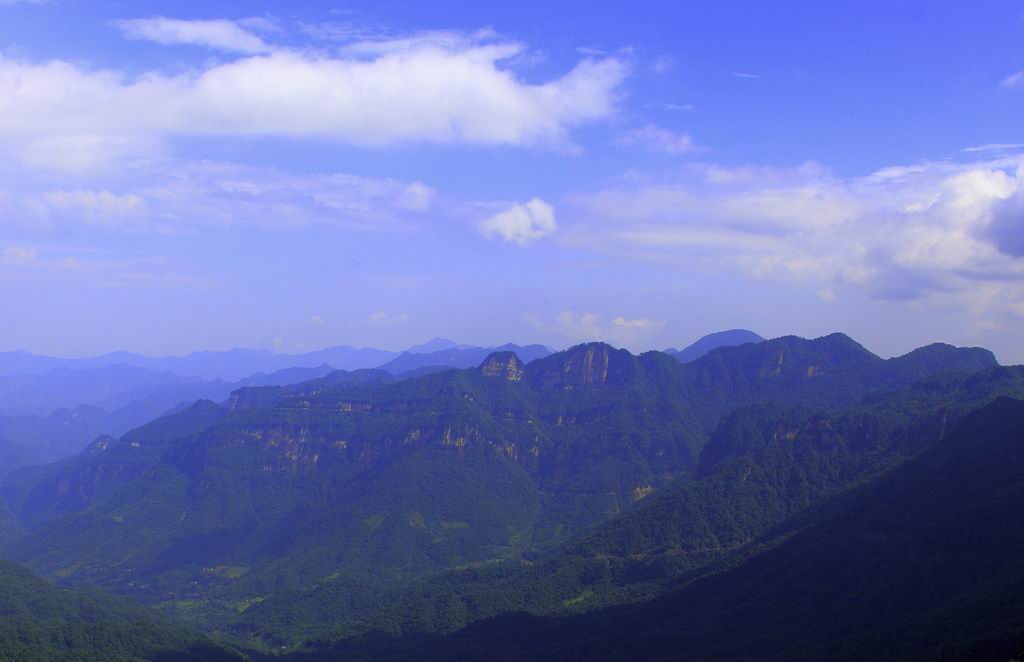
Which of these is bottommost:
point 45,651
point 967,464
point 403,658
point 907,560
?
point 403,658

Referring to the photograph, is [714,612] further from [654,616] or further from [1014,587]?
[1014,587]

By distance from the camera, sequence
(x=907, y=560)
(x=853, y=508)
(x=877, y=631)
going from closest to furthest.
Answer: (x=877, y=631) < (x=907, y=560) < (x=853, y=508)

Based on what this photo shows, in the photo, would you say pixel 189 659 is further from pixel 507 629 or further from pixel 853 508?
pixel 853 508

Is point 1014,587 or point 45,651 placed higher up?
point 1014,587

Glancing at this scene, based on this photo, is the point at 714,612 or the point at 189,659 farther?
the point at 189,659

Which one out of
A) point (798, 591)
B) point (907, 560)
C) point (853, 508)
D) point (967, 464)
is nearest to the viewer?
point (907, 560)

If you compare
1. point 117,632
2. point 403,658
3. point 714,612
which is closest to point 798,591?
point 714,612
